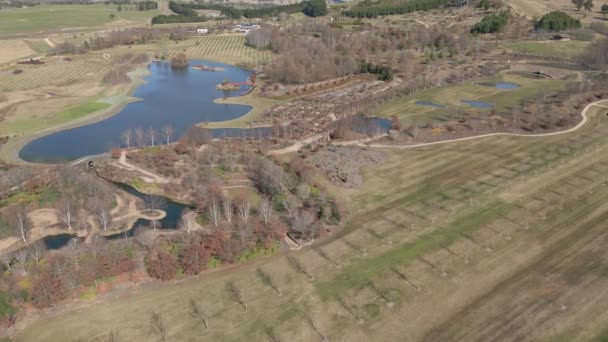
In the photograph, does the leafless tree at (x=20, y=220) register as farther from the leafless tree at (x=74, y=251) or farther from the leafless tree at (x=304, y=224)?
the leafless tree at (x=304, y=224)

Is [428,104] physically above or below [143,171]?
above

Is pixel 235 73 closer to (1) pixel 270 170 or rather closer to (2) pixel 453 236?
(1) pixel 270 170

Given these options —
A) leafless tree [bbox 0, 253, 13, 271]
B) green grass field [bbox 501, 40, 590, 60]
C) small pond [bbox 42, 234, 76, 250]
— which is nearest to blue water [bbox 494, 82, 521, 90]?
green grass field [bbox 501, 40, 590, 60]

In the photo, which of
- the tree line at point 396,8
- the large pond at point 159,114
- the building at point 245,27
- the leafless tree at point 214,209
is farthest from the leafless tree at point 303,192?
the tree line at point 396,8

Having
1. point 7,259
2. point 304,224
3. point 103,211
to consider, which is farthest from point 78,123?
point 304,224

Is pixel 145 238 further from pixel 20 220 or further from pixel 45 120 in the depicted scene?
pixel 45 120
